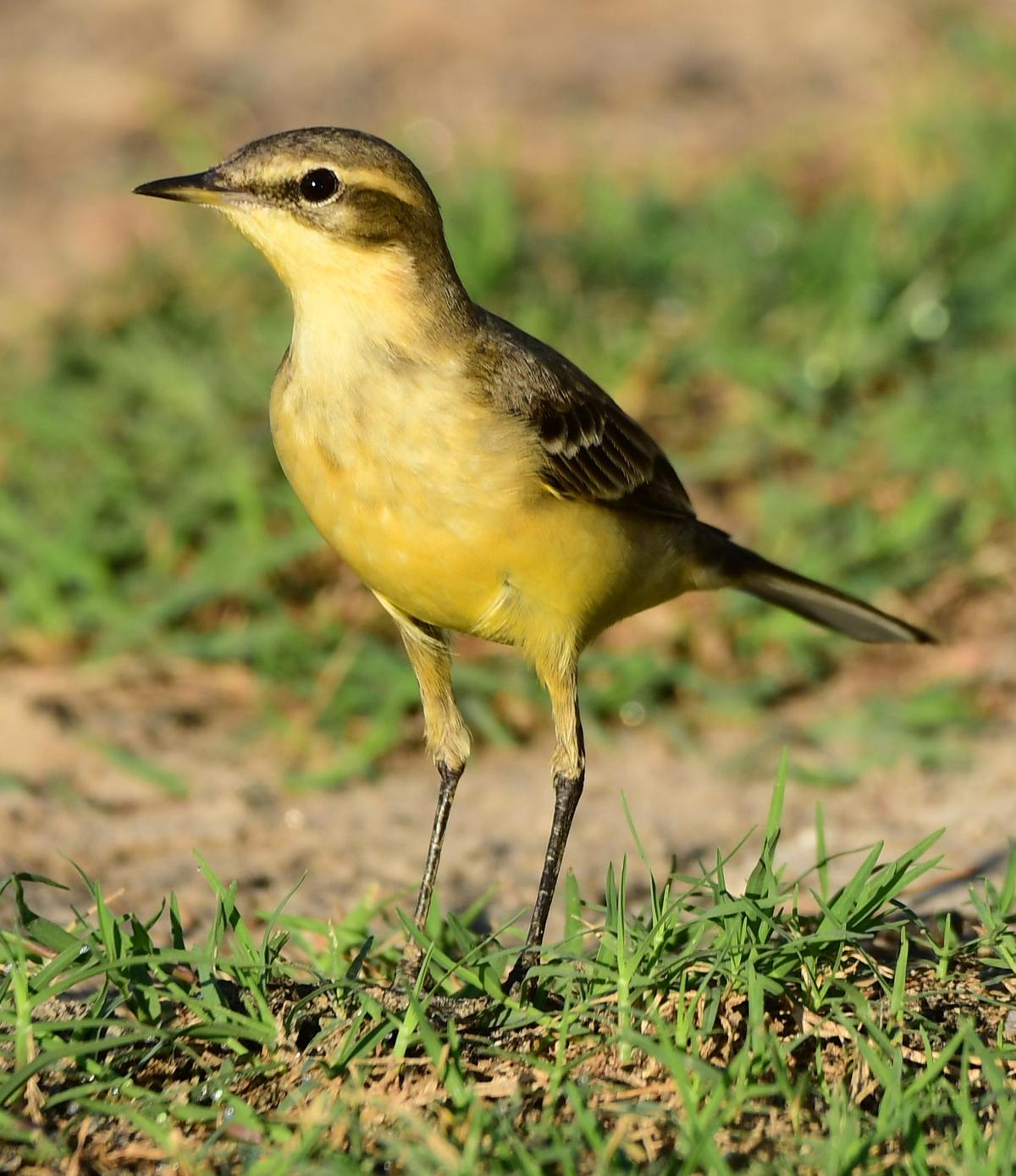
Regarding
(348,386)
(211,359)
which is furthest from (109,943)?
(211,359)

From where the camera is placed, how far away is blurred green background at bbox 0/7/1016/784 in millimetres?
6789

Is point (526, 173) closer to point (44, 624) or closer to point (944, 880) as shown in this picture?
point (44, 624)

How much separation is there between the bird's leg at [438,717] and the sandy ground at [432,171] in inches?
12.4

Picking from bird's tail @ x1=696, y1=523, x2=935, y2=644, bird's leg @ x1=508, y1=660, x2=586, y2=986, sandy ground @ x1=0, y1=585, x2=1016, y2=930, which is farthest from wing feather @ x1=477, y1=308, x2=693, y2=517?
sandy ground @ x1=0, y1=585, x2=1016, y2=930

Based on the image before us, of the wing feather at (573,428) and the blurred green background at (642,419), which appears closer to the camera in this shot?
the wing feather at (573,428)

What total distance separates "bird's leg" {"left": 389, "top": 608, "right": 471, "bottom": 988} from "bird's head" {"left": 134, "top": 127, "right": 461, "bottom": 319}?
1.02 meters

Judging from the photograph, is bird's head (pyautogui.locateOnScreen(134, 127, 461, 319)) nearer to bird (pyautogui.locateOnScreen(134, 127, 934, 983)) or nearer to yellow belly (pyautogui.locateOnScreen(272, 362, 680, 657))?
bird (pyautogui.locateOnScreen(134, 127, 934, 983))

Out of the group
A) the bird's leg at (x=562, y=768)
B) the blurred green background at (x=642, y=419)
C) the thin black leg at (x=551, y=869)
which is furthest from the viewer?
the blurred green background at (x=642, y=419)

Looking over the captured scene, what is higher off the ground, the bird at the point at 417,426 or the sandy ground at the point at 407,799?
the bird at the point at 417,426

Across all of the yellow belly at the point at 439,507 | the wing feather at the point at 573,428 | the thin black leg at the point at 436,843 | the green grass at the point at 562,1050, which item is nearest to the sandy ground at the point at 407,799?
the thin black leg at the point at 436,843

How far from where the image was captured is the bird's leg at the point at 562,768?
4.59 meters

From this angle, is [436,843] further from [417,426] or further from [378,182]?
[378,182]

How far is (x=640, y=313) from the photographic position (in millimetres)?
8422

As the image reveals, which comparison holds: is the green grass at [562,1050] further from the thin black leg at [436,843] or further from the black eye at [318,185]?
the black eye at [318,185]
